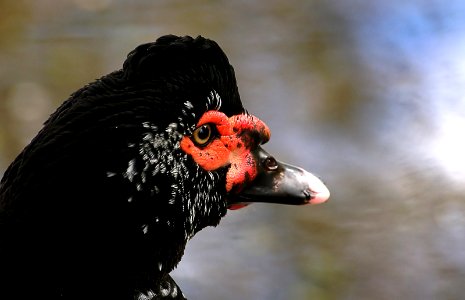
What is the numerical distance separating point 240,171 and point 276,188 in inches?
5.8

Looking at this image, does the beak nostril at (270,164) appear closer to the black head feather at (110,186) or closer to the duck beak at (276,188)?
the duck beak at (276,188)

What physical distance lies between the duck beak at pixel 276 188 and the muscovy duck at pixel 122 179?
0.17 m

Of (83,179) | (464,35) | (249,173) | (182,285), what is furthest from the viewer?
(464,35)

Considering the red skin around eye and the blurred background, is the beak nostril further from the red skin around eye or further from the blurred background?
the blurred background

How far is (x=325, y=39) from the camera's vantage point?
625cm

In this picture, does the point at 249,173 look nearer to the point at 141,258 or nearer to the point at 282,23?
the point at 141,258

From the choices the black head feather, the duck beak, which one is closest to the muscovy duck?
the black head feather

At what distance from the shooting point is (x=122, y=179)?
2412 millimetres

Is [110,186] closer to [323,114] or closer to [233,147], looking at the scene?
[233,147]

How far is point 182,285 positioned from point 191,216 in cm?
186

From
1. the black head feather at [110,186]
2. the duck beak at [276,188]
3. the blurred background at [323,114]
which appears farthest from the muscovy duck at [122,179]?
the blurred background at [323,114]

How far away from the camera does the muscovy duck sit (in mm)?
2375

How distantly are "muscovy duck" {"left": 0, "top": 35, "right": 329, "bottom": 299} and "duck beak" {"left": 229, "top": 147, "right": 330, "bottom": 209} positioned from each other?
0.17 m

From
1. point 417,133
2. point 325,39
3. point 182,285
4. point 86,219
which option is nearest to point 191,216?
point 86,219
